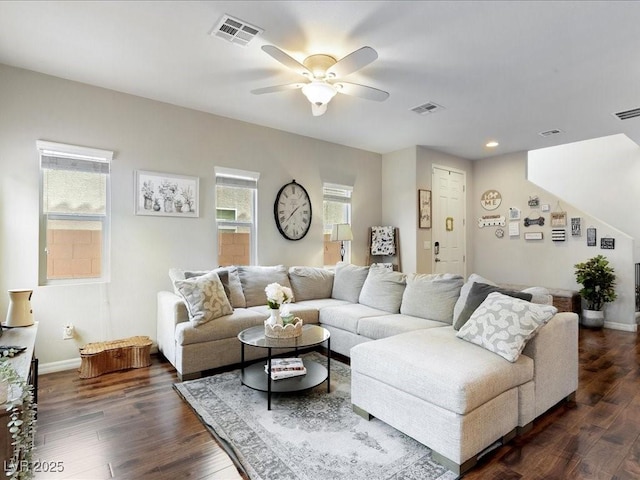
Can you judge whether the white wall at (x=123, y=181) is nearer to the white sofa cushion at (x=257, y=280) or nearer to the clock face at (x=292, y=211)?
the clock face at (x=292, y=211)

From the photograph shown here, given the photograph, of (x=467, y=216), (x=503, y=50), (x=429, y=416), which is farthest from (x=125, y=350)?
(x=467, y=216)

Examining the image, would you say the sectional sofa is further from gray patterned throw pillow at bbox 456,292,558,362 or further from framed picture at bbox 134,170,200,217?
framed picture at bbox 134,170,200,217

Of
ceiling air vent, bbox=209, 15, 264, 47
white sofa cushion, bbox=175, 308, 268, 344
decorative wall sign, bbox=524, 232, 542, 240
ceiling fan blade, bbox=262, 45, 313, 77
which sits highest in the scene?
ceiling air vent, bbox=209, 15, 264, 47

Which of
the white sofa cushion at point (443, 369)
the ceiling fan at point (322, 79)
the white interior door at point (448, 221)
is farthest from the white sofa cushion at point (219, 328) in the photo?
the white interior door at point (448, 221)

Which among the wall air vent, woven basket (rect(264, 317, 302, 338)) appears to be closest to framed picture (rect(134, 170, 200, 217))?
woven basket (rect(264, 317, 302, 338))

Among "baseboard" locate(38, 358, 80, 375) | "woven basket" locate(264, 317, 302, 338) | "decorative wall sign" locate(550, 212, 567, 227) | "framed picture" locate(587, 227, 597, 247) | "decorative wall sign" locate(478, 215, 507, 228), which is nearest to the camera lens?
"woven basket" locate(264, 317, 302, 338)

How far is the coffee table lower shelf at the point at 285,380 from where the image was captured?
101 inches

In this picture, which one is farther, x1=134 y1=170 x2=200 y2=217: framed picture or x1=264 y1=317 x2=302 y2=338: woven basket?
x1=134 y1=170 x2=200 y2=217: framed picture

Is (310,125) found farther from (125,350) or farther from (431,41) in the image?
(125,350)

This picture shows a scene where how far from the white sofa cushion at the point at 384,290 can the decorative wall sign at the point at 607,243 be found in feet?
11.4

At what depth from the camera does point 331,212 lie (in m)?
5.40

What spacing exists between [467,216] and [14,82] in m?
6.42

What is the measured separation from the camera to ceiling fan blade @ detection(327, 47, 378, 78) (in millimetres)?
2243

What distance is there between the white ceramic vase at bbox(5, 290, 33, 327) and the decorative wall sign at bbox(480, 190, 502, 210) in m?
6.45
